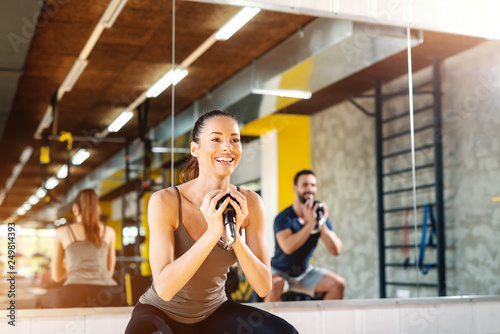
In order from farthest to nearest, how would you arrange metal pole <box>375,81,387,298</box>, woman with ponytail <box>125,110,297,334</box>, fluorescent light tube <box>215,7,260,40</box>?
metal pole <box>375,81,387,298</box> < fluorescent light tube <box>215,7,260,40</box> < woman with ponytail <box>125,110,297,334</box>

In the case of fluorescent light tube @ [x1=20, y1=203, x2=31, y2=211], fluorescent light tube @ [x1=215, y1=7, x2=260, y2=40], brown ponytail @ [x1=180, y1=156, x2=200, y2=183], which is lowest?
fluorescent light tube @ [x1=20, y1=203, x2=31, y2=211]

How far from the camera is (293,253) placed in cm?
374

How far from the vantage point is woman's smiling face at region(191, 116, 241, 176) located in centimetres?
201

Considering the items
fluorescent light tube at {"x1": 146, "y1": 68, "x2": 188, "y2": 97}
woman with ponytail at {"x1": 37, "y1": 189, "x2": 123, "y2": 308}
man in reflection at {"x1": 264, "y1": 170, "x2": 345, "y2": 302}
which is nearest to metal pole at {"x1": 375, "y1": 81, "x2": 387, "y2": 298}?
man in reflection at {"x1": 264, "y1": 170, "x2": 345, "y2": 302}

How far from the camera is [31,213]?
380 cm

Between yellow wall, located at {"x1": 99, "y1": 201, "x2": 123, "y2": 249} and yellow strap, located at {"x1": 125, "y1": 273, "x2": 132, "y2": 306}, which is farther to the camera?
yellow wall, located at {"x1": 99, "y1": 201, "x2": 123, "y2": 249}

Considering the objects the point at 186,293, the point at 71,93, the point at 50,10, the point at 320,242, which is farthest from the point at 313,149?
the point at 186,293

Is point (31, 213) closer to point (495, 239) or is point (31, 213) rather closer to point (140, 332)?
point (140, 332)

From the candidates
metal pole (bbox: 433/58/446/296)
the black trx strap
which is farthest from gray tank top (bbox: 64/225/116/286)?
metal pole (bbox: 433/58/446/296)

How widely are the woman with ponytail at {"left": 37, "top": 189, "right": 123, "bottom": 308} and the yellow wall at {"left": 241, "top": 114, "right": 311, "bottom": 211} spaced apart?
4.33ft

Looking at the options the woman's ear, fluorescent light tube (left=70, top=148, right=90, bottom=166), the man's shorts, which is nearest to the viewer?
the woman's ear

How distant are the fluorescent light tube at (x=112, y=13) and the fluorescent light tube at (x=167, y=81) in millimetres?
699

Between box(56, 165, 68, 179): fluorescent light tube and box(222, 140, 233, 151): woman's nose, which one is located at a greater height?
box(56, 165, 68, 179): fluorescent light tube

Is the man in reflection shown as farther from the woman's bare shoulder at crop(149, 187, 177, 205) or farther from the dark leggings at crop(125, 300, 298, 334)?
the woman's bare shoulder at crop(149, 187, 177, 205)
